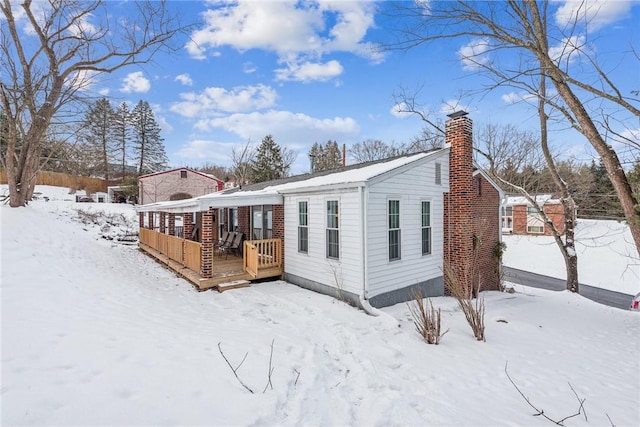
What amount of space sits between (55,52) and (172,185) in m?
15.3

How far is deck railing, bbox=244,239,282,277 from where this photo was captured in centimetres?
928

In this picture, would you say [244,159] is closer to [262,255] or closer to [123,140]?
[123,140]

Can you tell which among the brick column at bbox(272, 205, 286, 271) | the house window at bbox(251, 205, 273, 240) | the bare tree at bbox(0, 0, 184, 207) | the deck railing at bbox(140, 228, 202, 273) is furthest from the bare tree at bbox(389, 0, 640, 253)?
the bare tree at bbox(0, 0, 184, 207)

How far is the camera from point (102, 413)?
2773 millimetres

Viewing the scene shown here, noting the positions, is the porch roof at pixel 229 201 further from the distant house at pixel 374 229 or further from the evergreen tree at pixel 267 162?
the evergreen tree at pixel 267 162

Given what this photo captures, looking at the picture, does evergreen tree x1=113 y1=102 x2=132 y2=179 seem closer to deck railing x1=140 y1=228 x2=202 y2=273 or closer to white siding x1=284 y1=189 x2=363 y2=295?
deck railing x1=140 y1=228 x2=202 y2=273

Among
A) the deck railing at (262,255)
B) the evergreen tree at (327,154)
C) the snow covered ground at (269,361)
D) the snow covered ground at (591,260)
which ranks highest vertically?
the evergreen tree at (327,154)

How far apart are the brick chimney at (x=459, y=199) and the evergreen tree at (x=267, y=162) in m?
27.2

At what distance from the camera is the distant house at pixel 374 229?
7760 mm

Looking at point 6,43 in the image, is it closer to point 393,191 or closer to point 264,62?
point 264,62

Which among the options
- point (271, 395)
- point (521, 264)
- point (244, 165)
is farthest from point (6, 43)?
point (521, 264)

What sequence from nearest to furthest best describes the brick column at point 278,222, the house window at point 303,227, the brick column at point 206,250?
the brick column at point 206,250 → the house window at point 303,227 → the brick column at point 278,222

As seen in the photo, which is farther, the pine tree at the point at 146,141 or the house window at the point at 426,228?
the pine tree at the point at 146,141

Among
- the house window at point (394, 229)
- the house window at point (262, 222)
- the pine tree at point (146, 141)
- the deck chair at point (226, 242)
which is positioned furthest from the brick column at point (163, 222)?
the pine tree at point (146, 141)
